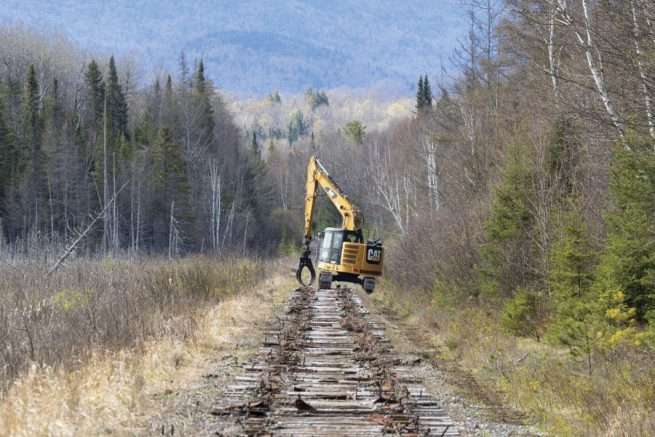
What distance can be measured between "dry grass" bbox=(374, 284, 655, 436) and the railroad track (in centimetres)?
114

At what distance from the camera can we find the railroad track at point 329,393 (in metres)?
8.52

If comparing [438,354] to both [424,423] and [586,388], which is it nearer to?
[586,388]

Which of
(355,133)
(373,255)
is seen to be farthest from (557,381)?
(355,133)

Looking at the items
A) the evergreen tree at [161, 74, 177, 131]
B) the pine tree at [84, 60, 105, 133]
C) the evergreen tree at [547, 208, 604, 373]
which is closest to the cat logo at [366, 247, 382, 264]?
the evergreen tree at [547, 208, 604, 373]

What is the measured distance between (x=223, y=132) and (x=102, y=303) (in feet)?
265

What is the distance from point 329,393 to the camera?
10.3 meters

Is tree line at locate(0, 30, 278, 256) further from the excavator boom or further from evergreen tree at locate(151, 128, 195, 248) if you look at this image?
the excavator boom

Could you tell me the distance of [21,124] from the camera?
71.8 m

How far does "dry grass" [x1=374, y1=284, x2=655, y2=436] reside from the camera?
8906 millimetres

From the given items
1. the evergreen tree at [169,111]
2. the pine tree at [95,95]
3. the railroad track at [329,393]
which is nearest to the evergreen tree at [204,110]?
the evergreen tree at [169,111]

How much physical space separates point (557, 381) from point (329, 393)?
122 inches

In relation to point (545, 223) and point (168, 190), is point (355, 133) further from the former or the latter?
point (545, 223)

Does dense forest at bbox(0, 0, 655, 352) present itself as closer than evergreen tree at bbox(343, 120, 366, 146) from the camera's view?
Yes

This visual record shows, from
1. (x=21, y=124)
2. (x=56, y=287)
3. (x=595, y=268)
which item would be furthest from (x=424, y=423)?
(x=21, y=124)
